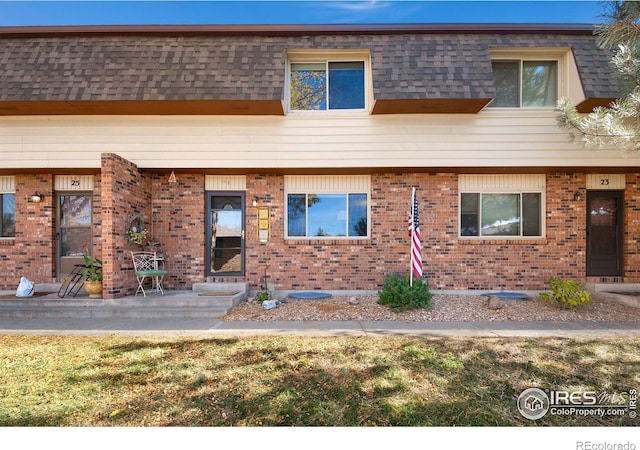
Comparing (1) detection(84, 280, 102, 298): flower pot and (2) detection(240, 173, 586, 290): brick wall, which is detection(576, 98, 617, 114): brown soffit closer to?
(2) detection(240, 173, 586, 290): brick wall

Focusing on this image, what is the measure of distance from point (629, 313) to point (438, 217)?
4077 mm

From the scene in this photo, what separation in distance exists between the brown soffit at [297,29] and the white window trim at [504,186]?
3371mm

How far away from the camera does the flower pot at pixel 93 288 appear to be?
641 centimetres

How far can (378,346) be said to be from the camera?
4.26 meters

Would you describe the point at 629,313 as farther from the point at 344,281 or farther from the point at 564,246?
the point at 344,281

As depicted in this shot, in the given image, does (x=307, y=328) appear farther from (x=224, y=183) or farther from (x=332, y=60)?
(x=332, y=60)

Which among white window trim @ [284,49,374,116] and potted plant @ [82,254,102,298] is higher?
white window trim @ [284,49,374,116]

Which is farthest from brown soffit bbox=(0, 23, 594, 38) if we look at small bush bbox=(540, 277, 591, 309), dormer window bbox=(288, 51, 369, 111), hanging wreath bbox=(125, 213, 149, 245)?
small bush bbox=(540, 277, 591, 309)

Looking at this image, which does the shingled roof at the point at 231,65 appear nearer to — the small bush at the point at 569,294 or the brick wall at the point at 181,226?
the brick wall at the point at 181,226

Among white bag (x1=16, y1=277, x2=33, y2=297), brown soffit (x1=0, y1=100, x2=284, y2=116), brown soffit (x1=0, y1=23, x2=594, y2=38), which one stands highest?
brown soffit (x1=0, y1=23, x2=594, y2=38)

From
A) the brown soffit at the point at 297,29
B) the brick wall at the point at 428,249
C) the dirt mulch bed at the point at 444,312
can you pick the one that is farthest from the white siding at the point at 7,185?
the dirt mulch bed at the point at 444,312

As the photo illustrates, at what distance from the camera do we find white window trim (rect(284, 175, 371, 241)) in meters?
7.85

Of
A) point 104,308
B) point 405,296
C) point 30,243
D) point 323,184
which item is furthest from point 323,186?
point 30,243
